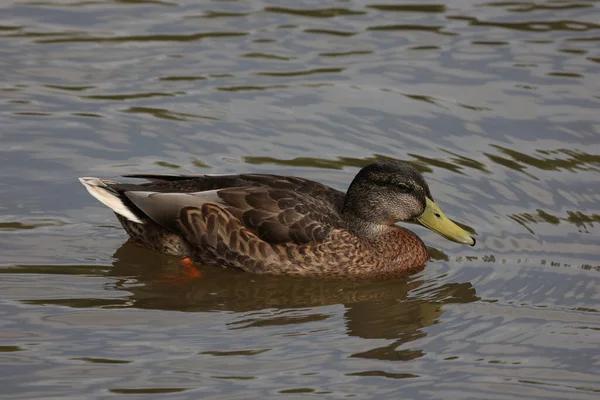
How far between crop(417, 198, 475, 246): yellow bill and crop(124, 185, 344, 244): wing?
693 millimetres

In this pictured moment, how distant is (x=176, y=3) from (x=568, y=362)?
319 inches

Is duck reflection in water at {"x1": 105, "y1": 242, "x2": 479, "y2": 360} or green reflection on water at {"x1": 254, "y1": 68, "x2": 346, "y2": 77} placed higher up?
green reflection on water at {"x1": 254, "y1": 68, "x2": 346, "y2": 77}

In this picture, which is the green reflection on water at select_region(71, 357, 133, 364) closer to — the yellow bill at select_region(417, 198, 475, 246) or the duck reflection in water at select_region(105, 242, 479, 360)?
the duck reflection in water at select_region(105, 242, 479, 360)

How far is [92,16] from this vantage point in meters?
14.5

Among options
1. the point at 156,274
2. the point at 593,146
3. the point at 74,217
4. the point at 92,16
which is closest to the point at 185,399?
the point at 156,274

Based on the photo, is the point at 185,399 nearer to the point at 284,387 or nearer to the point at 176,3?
the point at 284,387

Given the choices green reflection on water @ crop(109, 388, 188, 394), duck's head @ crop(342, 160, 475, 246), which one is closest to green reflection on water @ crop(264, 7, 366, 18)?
duck's head @ crop(342, 160, 475, 246)

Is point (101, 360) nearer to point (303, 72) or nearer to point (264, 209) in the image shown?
point (264, 209)

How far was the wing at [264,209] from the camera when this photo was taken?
32.6ft

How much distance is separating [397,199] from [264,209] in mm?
1078

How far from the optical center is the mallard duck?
995cm

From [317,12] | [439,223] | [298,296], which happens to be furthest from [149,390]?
[317,12]

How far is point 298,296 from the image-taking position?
9.62 m

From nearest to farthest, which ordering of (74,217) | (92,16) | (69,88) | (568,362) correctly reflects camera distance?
(568,362), (74,217), (69,88), (92,16)
